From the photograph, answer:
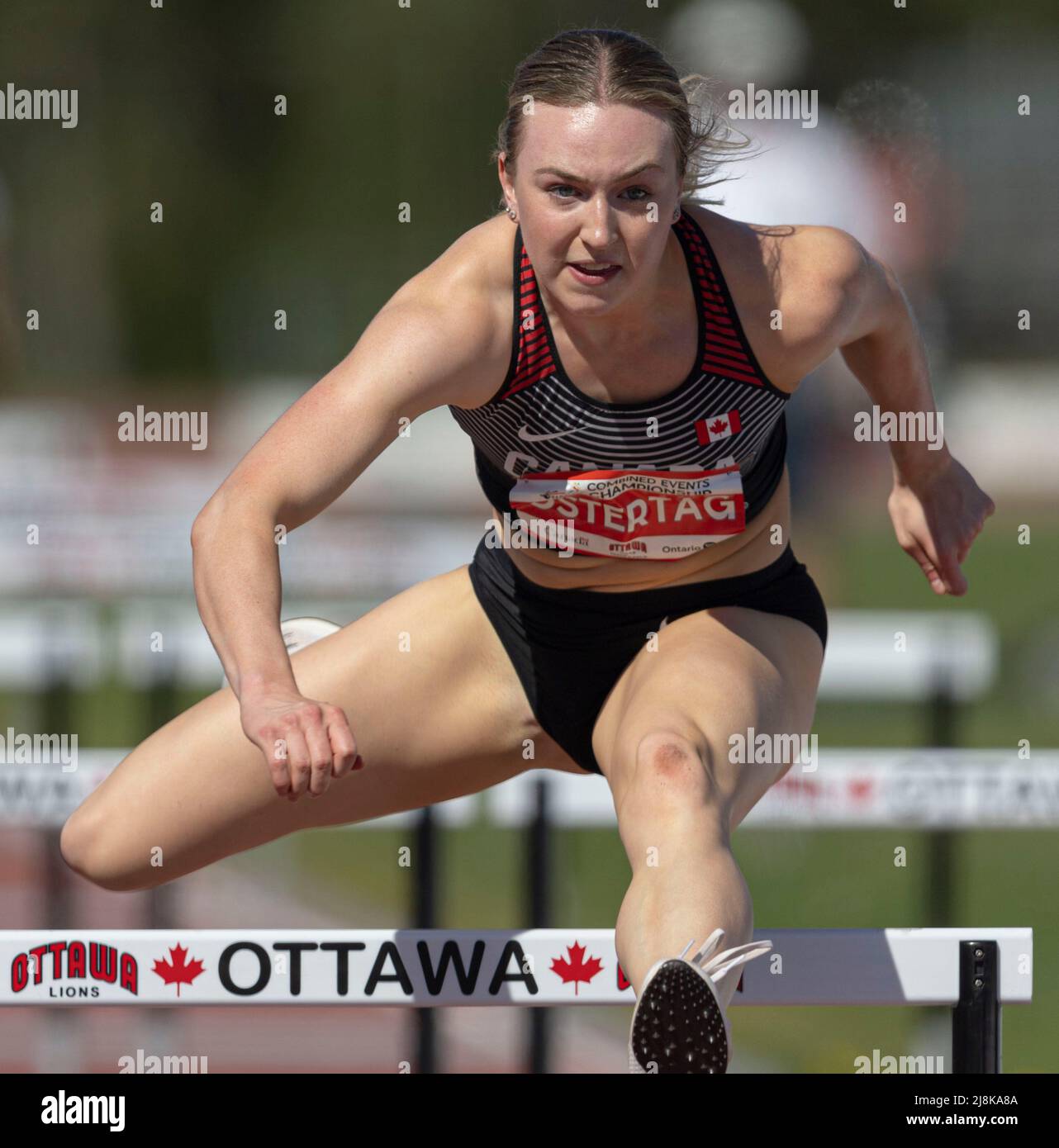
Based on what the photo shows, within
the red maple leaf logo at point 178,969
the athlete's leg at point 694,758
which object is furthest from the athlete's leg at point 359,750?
the athlete's leg at point 694,758

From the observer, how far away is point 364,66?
26000mm

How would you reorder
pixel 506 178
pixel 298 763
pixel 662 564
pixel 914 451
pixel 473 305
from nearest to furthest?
pixel 298 763 → pixel 473 305 → pixel 506 178 → pixel 662 564 → pixel 914 451

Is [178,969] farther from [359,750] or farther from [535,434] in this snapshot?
[535,434]

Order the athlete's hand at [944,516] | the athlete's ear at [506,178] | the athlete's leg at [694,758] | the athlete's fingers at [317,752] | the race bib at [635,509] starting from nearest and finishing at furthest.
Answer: the athlete's fingers at [317,752] < the athlete's leg at [694,758] < the athlete's ear at [506,178] < the race bib at [635,509] < the athlete's hand at [944,516]

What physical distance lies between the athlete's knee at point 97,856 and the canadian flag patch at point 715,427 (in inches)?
51.1

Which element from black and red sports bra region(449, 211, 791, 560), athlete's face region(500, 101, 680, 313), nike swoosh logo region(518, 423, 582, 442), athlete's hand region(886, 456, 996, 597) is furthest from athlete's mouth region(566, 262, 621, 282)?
athlete's hand region(886, 456, 996, 597)

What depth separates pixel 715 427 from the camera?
9.53 ft

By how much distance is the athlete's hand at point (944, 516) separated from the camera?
335 centimetres

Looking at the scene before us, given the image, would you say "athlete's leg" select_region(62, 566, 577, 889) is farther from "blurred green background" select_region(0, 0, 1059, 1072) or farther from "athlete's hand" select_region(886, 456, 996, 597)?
"blurred green background" select_region(0, 0, 1059, 1072)

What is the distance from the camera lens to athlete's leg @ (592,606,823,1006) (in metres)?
2.47

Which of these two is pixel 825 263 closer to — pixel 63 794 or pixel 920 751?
pixel 920 751

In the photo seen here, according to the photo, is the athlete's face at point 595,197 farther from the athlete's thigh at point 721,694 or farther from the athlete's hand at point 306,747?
the athlete's hand at point 306,747

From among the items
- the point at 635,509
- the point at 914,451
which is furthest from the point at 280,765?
the point at 914,451

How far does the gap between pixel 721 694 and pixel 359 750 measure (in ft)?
2.39
